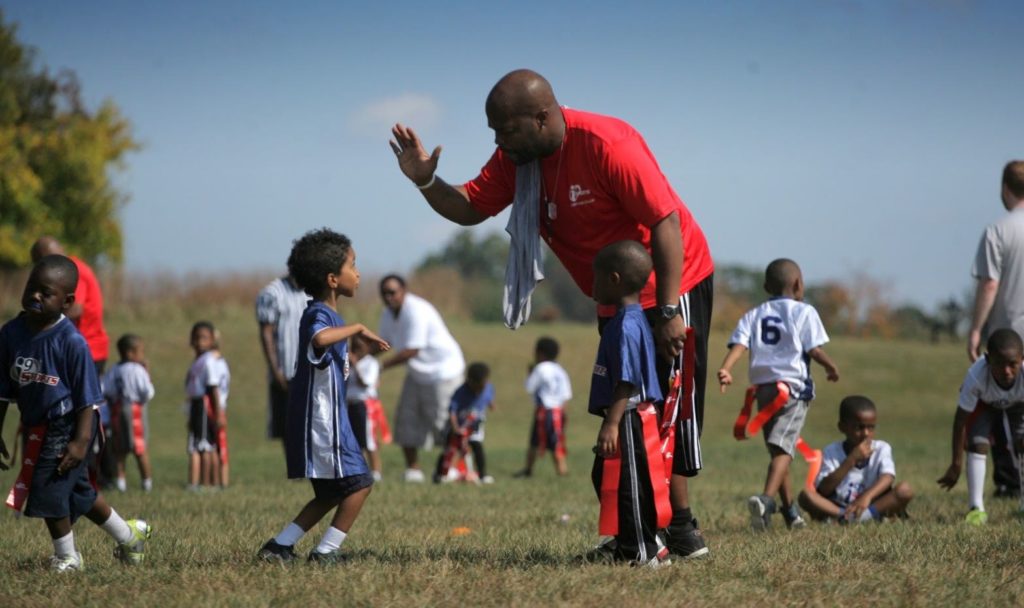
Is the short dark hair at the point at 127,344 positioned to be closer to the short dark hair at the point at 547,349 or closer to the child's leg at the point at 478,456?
the child's leg at the point at 478,456

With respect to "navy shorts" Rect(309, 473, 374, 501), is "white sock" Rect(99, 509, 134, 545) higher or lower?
lower

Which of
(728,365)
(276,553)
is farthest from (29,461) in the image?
(728,365)

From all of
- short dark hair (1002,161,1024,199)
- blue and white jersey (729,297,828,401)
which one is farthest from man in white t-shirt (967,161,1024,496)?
blue and white jersey (729,297,828,401)

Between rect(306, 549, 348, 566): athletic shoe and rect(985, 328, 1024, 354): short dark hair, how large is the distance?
185 inches

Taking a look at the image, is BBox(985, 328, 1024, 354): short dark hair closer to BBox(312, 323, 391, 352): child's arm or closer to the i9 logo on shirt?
the i9 logo on shirt

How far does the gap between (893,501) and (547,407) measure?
7792 millimetres

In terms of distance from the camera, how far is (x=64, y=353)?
5.85m

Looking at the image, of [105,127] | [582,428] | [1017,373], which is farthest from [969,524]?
[105,127]

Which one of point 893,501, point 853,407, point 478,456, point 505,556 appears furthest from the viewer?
point 478,456

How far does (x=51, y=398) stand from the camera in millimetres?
5797

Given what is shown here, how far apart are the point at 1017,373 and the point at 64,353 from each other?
607 cm

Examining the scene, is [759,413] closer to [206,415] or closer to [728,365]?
[728,365]

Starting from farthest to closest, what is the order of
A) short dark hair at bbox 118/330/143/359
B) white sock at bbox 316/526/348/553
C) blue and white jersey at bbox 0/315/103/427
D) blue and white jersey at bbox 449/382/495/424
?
blue and white jersey at bbox 449/382/495/424
short dark hair at bbox 118/330/143/359
white sock at bbox 316/526/348/553
blue and white jersey at bbox 0/315/103/427

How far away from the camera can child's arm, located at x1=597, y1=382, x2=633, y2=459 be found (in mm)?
5344
